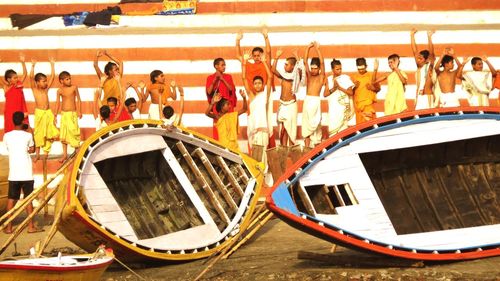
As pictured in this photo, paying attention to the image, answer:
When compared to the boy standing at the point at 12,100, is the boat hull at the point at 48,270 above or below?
below

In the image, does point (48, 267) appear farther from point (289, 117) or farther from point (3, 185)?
point (289, 117)

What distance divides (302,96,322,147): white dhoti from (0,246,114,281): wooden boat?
7.62 meters

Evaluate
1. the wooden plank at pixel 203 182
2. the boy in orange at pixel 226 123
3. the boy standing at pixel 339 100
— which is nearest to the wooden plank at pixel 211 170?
the wooden plank at pixel 203 182

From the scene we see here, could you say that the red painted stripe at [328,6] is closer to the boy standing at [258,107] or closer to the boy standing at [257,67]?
the boy standing at [257,67]

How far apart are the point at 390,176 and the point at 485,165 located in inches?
40.7

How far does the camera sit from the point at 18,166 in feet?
59.6

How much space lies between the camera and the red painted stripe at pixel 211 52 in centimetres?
2339

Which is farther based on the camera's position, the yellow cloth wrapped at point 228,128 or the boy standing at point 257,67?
the boy standing at point 257,67

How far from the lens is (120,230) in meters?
15.2

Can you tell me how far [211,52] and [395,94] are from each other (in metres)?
3.35

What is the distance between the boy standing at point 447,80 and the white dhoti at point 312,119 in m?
1.81

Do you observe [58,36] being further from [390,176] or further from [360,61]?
[390,176]

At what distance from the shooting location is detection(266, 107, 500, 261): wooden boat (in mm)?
14617

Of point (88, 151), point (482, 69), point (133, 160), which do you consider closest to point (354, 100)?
point (482, 69)
